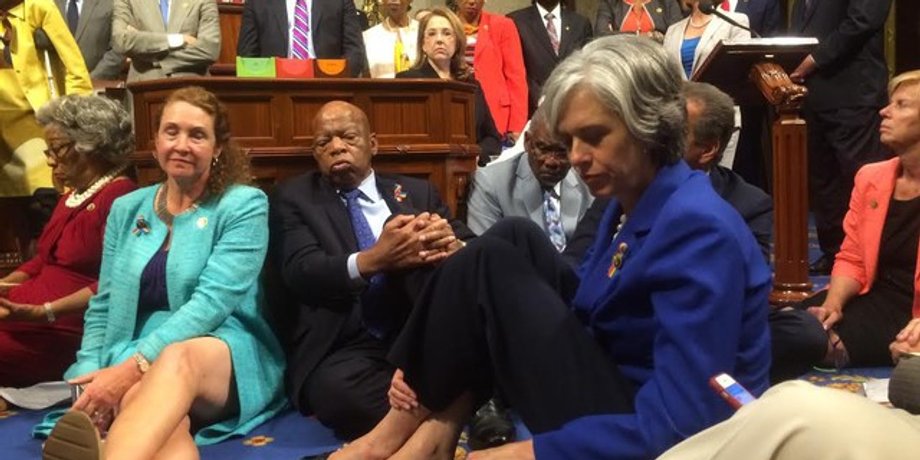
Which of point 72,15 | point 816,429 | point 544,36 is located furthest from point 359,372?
point 72,15

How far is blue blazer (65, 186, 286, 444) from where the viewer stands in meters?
2.82

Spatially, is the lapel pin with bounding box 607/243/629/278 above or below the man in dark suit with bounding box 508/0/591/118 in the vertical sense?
below

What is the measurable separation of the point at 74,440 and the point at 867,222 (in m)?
2.29

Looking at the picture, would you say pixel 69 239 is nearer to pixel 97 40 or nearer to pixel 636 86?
pixel 636 86

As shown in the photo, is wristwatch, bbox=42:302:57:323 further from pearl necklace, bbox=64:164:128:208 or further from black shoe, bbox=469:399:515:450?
black shoe, bbox=469:399:515:450

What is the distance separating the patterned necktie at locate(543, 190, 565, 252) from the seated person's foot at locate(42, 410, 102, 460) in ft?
4.90

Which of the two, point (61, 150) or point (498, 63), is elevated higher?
point (498, 63)

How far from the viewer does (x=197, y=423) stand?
9.27 feet

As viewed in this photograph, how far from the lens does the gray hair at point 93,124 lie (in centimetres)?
334

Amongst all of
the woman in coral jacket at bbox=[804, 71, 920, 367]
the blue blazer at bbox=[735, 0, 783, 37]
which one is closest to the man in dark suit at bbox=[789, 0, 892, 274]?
the blue blazer at bbox=[735, 0, 783, 37]

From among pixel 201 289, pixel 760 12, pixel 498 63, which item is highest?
pixel 760 12

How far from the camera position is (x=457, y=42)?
15.2ft

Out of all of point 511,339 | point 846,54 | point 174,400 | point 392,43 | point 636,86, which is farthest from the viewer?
point 392,43

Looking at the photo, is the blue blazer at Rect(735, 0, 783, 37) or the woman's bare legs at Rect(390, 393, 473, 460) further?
the blue blazer at Rect(735, 0, 783, 37)
